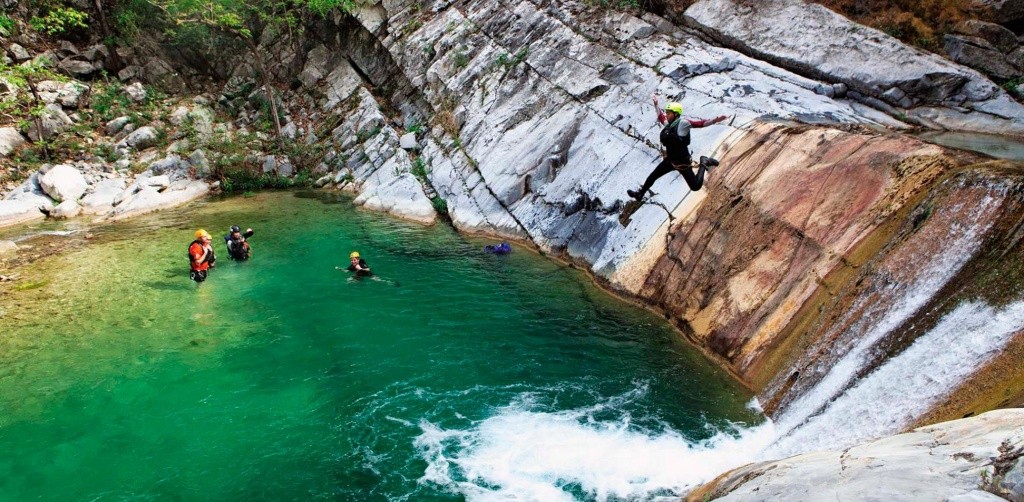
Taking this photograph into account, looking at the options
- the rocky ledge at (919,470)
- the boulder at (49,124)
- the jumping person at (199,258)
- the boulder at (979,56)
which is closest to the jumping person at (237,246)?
the jumping person at (199,258)

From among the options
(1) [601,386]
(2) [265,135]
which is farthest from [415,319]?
(2) [265,135]

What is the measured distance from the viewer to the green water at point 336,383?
8.78 metres

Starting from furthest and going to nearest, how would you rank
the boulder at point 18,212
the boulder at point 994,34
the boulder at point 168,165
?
the boulder at point 168,165
the boulder at point 18,212
the boulder at point 994,34

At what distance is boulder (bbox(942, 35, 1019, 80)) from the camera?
53.8 feet

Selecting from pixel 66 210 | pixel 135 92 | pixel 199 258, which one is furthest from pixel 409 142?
pixel 135 92

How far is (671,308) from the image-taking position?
528 inches

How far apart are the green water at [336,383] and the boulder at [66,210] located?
226 inches

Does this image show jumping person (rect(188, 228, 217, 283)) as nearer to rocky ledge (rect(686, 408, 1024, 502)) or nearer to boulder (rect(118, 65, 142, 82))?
rocky ledge (rect(686, 408, 1024, 502))

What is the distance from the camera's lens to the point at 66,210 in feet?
73.1

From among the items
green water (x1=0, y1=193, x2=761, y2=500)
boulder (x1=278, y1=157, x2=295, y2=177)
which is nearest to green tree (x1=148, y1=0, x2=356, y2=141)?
boulder (x1=278, y1=157, x2=295, y2=177)

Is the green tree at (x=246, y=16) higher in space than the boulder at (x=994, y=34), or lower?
higher

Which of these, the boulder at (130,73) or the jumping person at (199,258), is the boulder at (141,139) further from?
the jumping person at (199,258)

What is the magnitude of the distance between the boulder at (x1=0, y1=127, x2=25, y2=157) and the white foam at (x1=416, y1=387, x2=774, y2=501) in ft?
83.0

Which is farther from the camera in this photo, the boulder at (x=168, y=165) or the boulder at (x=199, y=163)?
the boulder at (x=199, y=163)
